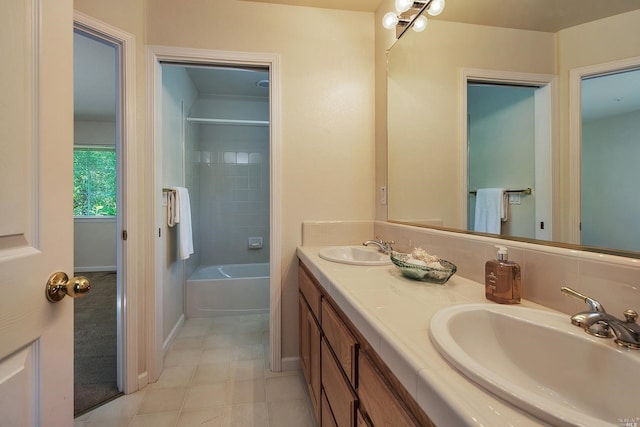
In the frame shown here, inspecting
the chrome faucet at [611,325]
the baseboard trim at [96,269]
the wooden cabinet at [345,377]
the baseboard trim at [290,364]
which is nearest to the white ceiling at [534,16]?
the chrome faucet at [611,325]

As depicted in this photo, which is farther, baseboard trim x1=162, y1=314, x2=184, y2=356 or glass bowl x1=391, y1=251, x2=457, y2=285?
baseboard trim x1=162, y1=314, x2=184, y2=356

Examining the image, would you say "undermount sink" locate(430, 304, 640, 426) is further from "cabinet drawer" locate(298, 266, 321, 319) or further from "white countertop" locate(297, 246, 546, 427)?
"cabinet drawer" locate(298, 266, 321, 319)

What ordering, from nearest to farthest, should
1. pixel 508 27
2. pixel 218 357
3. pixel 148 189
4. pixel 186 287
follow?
1. pixel 508 27
2. pixel 148 189
3. pixel 218 357
4. pixel 186 287

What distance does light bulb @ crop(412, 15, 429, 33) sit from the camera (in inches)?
55.4

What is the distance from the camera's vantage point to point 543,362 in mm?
578

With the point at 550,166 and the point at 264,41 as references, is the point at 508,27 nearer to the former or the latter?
the point at 550,166

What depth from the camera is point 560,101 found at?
76cm

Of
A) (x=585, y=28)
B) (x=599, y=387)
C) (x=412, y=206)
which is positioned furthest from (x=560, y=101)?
(x=412, y=206)

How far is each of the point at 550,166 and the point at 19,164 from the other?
4.09 ft

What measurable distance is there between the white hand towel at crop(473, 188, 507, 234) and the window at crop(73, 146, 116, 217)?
515 centimetres

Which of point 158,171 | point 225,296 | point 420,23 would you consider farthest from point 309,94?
point 225,296

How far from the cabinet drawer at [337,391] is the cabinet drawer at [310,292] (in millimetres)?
166

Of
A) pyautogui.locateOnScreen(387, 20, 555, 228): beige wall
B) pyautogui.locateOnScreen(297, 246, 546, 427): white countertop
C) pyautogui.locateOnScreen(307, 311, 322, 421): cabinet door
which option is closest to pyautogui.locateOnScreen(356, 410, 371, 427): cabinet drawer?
pyautogui.locateOnScreen(297, 246, 546, 427): white countertop

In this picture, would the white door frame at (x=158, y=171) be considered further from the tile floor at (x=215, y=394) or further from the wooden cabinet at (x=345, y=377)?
the wooden cabinet at (x=345, y=377)
